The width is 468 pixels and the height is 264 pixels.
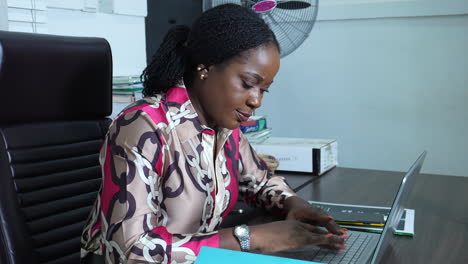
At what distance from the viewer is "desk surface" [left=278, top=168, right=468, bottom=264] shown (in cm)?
96

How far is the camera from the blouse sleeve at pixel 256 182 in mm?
1308

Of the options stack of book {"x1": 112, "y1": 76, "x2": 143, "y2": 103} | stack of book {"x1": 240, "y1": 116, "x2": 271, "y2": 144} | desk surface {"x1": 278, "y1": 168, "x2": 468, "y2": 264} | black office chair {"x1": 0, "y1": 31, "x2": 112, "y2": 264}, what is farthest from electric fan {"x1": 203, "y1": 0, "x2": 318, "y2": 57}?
black office chair {"x1": 0, "y1": 31, "x2": 112, "y2": 264}

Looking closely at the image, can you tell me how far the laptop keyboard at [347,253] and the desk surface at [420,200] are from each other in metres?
0.06

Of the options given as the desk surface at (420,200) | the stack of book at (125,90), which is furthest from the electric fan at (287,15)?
the desk surface at (420,200)

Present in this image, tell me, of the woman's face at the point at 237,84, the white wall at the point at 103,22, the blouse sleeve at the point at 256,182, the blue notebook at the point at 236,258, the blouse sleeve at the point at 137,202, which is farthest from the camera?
the white wall at the point at 103,22

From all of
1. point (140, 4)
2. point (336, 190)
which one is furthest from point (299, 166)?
point (140, 4)

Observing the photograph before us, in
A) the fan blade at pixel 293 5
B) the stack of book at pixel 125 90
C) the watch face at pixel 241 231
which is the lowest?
the watch face at pixel 241 231

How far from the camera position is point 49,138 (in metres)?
1.19

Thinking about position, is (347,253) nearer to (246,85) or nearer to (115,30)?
(246,85)

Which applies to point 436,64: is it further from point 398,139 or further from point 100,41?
point 100,41

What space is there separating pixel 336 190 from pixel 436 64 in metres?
1.29

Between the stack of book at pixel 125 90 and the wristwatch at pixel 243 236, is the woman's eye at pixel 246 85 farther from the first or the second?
the stack of book at pixel 125 90

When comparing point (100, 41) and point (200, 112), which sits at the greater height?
point (100, 41)

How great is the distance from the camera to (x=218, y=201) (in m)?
1.13
